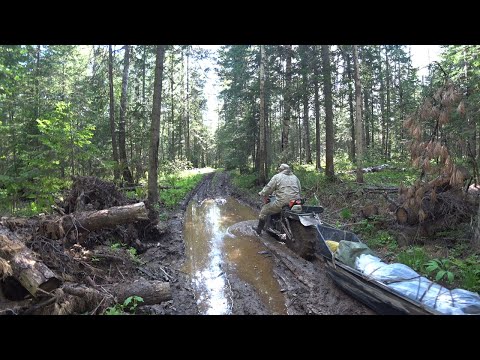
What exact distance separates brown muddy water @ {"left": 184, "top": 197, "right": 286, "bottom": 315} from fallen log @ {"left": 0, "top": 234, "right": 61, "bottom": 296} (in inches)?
92.7

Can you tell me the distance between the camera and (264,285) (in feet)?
20.3

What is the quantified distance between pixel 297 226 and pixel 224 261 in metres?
2.06

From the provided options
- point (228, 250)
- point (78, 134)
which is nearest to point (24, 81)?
point (78, 134)

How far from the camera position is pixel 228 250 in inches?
336

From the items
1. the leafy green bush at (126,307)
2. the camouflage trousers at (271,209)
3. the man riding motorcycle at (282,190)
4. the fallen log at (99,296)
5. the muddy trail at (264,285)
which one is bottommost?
the muddy trail at (264,285)

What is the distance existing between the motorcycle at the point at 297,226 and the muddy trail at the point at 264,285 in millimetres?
223

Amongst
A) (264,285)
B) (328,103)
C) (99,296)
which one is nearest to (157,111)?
(328,103)

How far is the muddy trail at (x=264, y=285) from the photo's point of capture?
16.9ft

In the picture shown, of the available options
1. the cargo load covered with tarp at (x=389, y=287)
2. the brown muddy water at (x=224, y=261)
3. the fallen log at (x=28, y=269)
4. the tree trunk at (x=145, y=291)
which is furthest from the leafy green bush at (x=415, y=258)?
the fallen log at (x=28, y=269)

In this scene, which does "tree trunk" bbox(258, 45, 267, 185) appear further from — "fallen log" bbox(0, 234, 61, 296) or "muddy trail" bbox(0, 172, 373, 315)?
"fallen log" bbox(0, 234, 61, 296)

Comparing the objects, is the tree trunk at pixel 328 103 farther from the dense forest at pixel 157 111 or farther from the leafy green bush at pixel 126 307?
the leafy green bush at pixel 126 307

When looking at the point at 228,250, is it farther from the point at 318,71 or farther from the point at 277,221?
the point at 318,71

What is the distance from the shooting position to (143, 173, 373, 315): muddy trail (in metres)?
5.16
